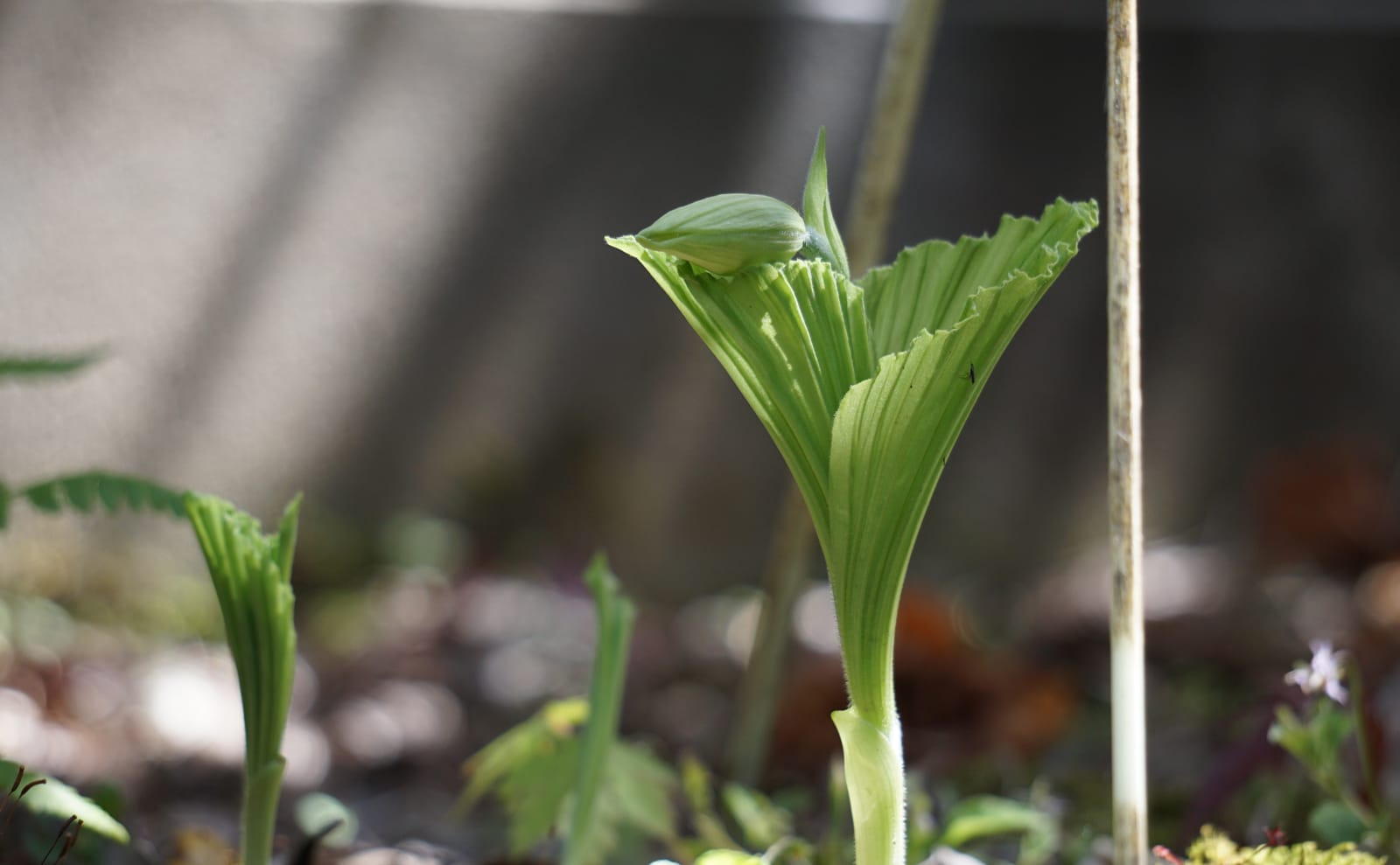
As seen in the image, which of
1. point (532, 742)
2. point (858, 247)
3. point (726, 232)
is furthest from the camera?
point (858, 247)

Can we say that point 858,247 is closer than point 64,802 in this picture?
No

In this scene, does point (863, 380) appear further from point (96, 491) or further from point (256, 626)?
point (96, 491)

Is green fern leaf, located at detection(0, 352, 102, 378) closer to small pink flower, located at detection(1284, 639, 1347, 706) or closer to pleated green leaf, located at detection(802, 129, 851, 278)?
pleated green leaf, located at detection(802, 129, 851, 278)

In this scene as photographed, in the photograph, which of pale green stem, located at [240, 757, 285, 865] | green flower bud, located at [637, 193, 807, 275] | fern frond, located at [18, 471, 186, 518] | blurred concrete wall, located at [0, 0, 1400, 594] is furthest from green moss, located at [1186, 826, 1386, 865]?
blurred concrete wall, located at [0, 0, 1400, 594]

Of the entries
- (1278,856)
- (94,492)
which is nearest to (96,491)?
(94,492)

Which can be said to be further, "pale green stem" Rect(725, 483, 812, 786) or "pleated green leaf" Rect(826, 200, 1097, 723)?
"pale green stem" Rect(725, 483, 812, 786)

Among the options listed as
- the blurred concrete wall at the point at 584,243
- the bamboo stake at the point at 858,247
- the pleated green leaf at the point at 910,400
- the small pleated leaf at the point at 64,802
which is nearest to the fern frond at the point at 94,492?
the small pleated leaf at the point at 64,802

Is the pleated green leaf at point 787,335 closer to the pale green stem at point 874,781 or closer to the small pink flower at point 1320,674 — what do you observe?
the pale green stem at point 874,781
